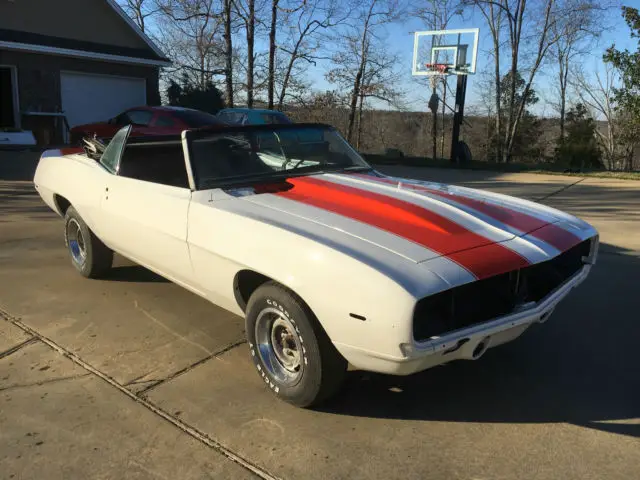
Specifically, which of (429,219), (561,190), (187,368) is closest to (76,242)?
(187,368)

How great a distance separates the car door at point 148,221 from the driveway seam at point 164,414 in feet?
2.56

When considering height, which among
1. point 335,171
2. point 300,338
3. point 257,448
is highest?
point 335,171

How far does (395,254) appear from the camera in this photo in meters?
2.62

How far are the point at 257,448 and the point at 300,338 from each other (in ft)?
1.79

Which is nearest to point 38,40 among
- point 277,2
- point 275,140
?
point 277,2

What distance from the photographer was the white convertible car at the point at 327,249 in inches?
98.4

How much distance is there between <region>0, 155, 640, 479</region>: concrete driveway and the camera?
8.25ft

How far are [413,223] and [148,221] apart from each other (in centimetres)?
185

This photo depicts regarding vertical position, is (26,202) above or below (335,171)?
below

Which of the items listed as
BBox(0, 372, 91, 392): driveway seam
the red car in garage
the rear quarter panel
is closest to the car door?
the rear quarter panel

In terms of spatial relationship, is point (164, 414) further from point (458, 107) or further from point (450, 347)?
point (458, 107)

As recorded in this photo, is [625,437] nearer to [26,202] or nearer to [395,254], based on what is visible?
[395,254]

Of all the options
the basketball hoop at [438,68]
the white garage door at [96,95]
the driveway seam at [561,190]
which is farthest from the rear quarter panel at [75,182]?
the basketball hoop at [438,68]

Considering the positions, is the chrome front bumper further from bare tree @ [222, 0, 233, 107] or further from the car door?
bare tree @ [222, 0, 233, 107]
